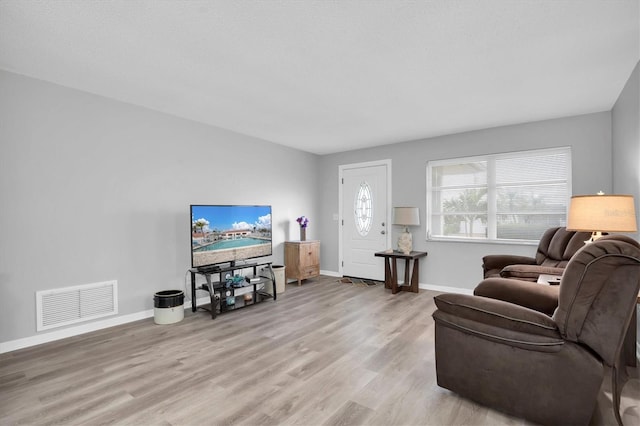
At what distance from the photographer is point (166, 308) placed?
354 centimetres

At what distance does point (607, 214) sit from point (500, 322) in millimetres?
1303

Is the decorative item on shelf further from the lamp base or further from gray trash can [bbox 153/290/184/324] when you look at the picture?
gray trash can [bbox 153/290/184/324]

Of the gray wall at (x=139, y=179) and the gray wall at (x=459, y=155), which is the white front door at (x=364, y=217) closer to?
the gray wall at (x=459, y=155)

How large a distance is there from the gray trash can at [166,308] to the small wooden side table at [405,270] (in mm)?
2921

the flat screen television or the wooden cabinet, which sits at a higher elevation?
the flat screen television

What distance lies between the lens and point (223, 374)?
243 cm

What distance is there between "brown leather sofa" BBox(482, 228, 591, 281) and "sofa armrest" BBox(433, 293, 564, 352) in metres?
1.45

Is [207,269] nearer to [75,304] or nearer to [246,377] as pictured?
[75,304]

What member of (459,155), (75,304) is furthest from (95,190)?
(459,155)

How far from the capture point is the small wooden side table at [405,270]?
4.87 m

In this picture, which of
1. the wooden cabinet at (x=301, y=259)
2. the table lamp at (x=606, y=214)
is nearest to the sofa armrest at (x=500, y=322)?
the table lamp at (x=606, y=214)

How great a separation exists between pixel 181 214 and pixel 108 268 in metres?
1.00

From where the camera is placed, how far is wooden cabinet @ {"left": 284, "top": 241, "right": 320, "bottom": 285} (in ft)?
17.7

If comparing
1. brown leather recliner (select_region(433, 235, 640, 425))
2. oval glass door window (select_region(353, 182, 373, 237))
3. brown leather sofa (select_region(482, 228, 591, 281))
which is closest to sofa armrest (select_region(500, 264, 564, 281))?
brown leather sofa (select_region(482, 228, 591, 281))
